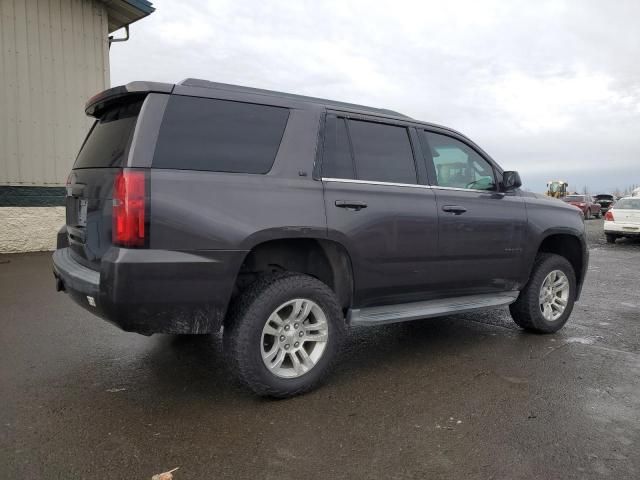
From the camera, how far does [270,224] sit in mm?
3211

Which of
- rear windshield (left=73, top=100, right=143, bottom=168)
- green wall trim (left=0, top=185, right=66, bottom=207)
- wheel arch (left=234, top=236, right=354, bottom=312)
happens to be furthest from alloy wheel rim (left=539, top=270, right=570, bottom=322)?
green wall trim (left=0, top=185, right=66, bottom=207)

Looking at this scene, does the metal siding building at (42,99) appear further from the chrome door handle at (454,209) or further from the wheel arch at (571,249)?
the wheel arch at (571,249)

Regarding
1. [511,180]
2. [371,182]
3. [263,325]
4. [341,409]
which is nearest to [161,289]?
[263,325]

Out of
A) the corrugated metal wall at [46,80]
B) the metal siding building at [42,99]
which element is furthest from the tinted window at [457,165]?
the corrugated metal wall at [46,80]

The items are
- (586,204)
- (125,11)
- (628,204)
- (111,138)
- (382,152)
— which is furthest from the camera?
(586,204)

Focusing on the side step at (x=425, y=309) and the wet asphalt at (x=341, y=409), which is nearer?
the wet asphalt at (x=341, y=409)

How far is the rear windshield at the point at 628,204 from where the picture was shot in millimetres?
15611

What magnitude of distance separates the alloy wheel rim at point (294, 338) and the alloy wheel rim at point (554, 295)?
8.58 feet

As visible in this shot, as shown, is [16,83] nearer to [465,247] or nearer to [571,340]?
[465,247]

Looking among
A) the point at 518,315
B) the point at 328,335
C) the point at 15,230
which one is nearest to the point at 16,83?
the point at 15,230

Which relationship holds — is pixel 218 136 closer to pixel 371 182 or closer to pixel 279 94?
pixel 279 94

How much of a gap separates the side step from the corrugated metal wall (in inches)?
321

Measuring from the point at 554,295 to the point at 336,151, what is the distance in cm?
289

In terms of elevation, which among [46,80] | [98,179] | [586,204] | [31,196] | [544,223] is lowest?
[586,204]
